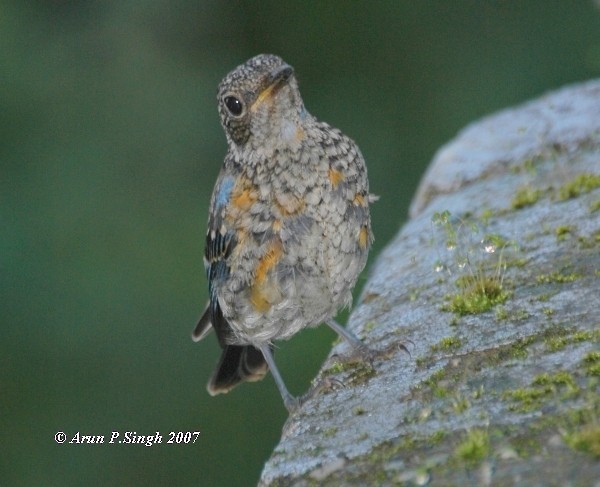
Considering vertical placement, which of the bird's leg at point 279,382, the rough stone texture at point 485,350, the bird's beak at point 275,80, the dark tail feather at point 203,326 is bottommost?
the bird's leg at point 279,382

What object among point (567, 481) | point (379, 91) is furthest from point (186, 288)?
point (567, 481)

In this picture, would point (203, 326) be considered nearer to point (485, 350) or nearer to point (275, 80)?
point (275, 80)

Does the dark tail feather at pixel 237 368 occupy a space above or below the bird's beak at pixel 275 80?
below

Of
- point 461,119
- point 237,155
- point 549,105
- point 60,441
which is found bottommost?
point 60,441

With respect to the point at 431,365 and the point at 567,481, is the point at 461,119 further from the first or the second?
the point at 567,481

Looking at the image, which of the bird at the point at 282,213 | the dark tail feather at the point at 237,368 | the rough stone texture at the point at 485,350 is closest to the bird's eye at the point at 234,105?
the bird at the point at 282,213

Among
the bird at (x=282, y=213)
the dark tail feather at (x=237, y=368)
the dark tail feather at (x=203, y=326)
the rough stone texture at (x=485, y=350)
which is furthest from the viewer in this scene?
the dark tail feather at (x=237, y=368)

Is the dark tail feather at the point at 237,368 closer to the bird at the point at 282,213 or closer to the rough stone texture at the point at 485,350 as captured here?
the bird at the point at 282,213
